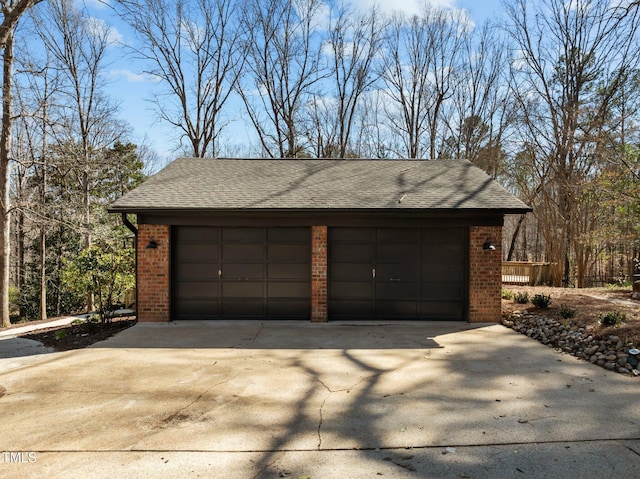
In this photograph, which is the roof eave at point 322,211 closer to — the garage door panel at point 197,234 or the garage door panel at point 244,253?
the garage door panel at point 197,234

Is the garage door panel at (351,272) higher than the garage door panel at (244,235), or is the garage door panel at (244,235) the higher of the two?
the garage door panel at (244,235)

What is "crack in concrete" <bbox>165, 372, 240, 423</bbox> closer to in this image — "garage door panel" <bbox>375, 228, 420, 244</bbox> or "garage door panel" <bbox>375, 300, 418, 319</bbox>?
"garage door panel" <bbox>375, 300, 418, 319</bbox>

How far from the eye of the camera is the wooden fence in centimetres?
1778

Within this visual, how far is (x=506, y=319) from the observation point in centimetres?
863

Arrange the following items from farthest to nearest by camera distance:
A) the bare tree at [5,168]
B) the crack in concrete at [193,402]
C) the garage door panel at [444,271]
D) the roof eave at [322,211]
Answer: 1. the bare tree at [5,168]
2. the garage door panel at [444,271]
3. the roof eave at [322,211]
4. the crack in concrete at [193,402]

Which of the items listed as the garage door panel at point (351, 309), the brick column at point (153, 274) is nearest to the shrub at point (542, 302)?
the garage door panel at point (351, 309)

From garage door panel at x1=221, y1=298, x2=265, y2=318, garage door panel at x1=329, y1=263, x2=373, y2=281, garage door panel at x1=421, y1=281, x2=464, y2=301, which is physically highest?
garage door panel at x1=329, y1=263, x2=373, y2=281

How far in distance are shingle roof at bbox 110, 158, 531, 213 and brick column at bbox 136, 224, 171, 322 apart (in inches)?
24.6

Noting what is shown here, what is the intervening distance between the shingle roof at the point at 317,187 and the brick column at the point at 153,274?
24.6 inches

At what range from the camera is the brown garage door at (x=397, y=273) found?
8.77 metres

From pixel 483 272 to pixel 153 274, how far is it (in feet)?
22.9

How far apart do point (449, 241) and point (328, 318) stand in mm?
3112

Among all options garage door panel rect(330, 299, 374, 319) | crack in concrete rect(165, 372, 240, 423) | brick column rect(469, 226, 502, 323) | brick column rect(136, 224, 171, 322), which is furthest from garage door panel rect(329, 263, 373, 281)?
crack in concrete rect(165, 372, 240, 423)

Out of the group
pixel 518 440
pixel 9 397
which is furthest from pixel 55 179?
pixel 518 440
